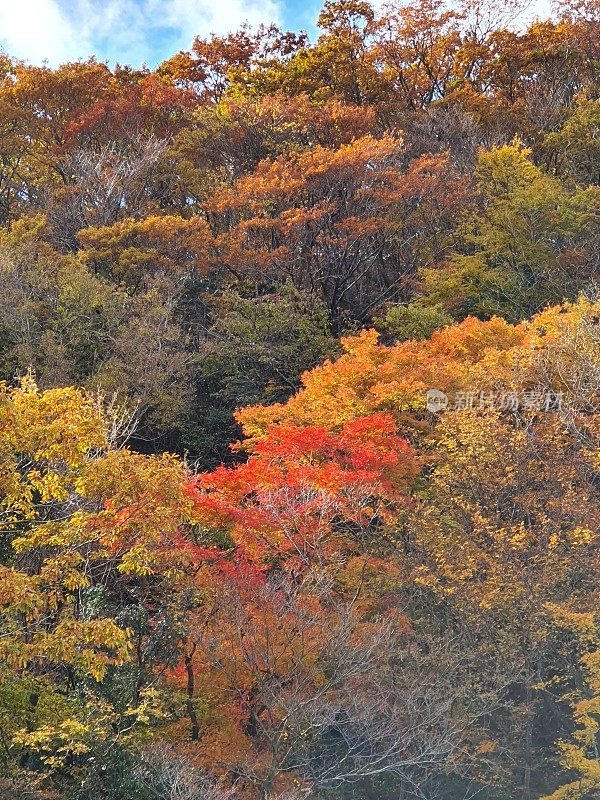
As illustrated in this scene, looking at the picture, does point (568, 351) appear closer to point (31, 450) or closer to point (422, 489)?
point (422, 489)

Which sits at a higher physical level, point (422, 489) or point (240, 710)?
point (422, 489)

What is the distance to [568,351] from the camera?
55.7 ft

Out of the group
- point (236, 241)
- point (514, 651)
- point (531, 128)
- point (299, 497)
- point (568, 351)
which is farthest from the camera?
point (531, 128)

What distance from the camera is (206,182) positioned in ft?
89.3

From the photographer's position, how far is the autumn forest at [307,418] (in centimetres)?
1089

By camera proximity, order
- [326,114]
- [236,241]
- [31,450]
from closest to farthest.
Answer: [31,450], [236,241], [326,114]

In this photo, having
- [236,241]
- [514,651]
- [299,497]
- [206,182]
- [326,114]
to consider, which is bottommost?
[514,651]

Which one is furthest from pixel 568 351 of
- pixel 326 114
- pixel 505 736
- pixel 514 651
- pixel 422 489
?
pixel 326 114

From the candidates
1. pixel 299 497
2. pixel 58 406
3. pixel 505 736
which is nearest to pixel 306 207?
pixel 299 497

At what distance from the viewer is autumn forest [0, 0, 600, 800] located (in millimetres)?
10891

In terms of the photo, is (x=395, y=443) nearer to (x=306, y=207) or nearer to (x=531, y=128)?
(x=306, y=207)

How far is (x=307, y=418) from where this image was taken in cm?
1706

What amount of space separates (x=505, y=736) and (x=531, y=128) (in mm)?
22859

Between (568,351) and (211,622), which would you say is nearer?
(211,622)
